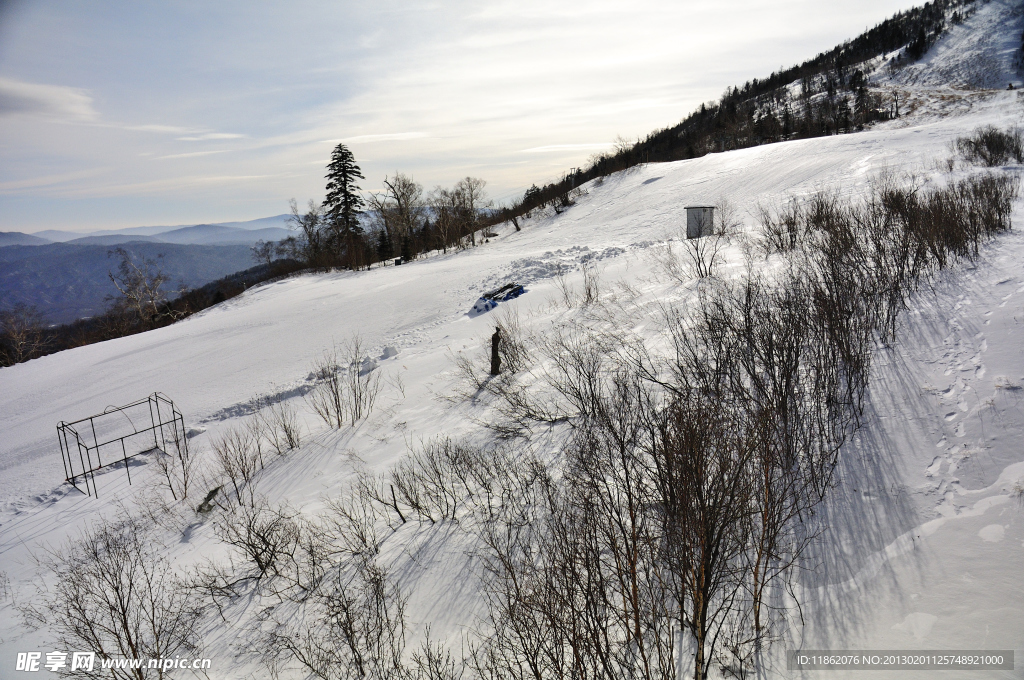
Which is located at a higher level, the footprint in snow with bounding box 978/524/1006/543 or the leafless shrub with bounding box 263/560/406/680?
the footprint in snow with bounding box 978/524/1006/543

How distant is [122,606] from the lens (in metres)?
4.26

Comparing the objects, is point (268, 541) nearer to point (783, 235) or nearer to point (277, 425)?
point (277, 425)

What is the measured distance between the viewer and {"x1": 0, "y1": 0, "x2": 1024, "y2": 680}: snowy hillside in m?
4.01

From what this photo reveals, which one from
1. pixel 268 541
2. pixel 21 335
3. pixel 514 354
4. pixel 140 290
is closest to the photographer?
pixel 268 541

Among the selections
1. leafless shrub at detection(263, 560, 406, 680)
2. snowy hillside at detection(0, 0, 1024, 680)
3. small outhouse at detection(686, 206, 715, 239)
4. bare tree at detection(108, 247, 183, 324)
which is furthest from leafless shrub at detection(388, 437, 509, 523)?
bare tree at detection(108, 247, 183, 324)

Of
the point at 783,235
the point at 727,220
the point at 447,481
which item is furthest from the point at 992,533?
the point at 727,220

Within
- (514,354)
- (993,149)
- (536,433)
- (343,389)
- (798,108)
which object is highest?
(798,108)

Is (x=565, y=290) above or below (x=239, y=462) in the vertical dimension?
above

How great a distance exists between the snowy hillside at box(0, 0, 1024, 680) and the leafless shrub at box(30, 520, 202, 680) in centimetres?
29

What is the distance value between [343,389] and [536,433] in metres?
6.73

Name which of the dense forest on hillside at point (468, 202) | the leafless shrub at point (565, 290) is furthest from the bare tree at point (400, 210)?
the leafless shrub at point (565, 290)

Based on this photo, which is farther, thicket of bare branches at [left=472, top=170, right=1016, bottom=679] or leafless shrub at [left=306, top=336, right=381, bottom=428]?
leafless shrub at [left=306, top=336, right=381, bottom=428]

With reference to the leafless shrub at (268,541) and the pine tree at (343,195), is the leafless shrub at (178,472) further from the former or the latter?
the pine tree at (343,195)

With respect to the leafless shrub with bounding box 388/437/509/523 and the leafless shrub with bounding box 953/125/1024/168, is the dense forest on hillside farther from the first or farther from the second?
the leafless shrub with bounding box 388/437/509/523
